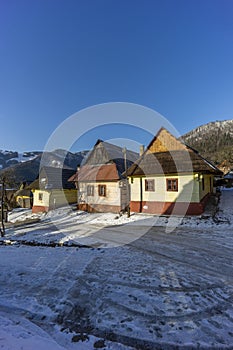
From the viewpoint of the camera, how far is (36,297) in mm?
4562

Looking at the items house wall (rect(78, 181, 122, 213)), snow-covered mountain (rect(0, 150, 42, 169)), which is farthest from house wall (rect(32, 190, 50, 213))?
snow-covered mountain (rect(0, 150, 42, 169))

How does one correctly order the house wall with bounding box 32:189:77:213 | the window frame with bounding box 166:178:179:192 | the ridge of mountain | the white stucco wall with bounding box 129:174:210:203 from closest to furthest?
the white stucco wall with bounding box 129:174:210:203 < the window frame with bounding box 166:178:179:192 < the house wall with bounding box 32:189:77:213 < the ridge of mountain

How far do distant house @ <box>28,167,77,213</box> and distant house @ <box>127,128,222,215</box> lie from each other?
12.3 metres

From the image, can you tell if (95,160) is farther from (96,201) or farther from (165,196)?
(165,196)

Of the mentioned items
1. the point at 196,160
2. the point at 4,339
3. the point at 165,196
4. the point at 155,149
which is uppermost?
the point at 155,149

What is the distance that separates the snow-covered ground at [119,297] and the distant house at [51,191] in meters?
17.4

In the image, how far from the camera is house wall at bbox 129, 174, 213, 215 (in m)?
15.2

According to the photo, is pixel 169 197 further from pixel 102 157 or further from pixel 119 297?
pixel 119 297

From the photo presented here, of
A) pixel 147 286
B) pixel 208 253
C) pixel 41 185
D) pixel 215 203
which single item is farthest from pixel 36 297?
pixel 41 185

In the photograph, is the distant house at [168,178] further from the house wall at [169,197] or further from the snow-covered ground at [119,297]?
the snow-covered ground at [119,297]

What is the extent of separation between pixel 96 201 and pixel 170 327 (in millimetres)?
17795

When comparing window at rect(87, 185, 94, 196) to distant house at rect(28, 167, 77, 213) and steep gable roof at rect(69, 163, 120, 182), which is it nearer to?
steep gable roof at rect(69, 163, 120, 182)

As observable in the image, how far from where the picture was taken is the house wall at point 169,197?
15.2m

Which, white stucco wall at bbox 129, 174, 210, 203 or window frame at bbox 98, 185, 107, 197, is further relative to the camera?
window frame at bbox 98, 185, 107, 197
